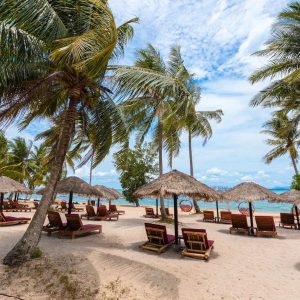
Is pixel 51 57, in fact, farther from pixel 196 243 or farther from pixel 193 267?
pixel 196 243

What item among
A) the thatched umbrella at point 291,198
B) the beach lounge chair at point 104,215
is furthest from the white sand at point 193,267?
the beach lounge chair at point 104,215

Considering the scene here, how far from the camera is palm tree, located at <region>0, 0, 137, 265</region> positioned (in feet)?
17.6

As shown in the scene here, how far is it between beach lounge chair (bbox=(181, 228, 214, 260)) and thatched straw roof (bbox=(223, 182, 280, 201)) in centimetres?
515

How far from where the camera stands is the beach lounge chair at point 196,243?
7.88 meters

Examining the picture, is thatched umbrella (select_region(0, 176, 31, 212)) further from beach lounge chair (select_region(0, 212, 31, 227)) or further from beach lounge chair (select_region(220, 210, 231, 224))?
beach lounge chair (select_region(220, 210, 231, 224))

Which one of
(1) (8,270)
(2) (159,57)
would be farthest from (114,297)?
(2) (159,57)

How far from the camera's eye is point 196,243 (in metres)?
8.12

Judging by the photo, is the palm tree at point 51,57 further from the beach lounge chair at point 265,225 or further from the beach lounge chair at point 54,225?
the beach lounge chair at point 265,225

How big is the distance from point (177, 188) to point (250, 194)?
5.70m

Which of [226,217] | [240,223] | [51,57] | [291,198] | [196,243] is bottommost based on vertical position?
[196,243]

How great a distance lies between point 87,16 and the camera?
624cm

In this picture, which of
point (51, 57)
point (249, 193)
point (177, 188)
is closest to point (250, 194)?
point (249, 193)

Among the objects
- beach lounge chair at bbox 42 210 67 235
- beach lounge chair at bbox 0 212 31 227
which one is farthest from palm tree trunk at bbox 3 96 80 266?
beach lounge chair at bbox 0 212 31 227

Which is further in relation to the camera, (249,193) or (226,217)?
(226,217)
